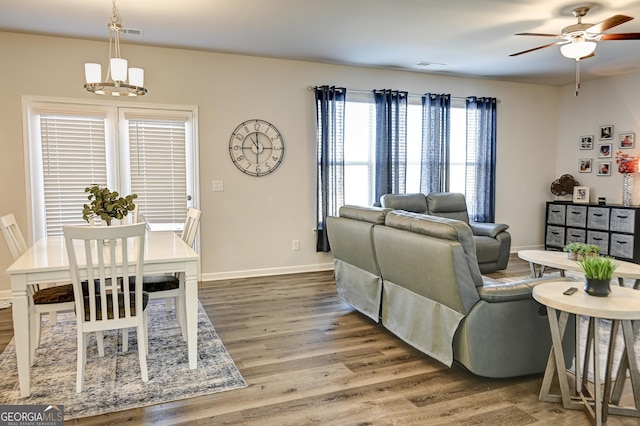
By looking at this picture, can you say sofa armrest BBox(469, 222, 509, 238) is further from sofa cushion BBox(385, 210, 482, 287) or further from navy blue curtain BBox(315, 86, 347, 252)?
sofa cushion BBox(385, 210, 482, 287)

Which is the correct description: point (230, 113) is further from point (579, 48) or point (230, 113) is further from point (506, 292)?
point (506, 292)

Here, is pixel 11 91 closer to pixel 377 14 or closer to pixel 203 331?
pixel 203 331

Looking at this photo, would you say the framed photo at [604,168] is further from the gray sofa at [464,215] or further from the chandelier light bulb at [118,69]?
the chandelier light bulb at [118,69]

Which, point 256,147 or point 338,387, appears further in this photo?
→ point 256,147

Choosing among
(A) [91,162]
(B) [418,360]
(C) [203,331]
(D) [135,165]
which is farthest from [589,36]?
(A) [91,162]

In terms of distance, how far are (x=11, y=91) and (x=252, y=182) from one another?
2.63 meters

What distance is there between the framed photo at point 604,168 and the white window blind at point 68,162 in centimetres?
684

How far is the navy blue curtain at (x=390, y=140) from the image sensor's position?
6.02 meters

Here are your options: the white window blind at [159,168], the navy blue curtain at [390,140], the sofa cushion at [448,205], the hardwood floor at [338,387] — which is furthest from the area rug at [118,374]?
the sofa cushion at [448,205]

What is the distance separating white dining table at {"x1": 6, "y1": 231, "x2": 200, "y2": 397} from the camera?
8.32 ft

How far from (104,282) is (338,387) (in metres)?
1.54

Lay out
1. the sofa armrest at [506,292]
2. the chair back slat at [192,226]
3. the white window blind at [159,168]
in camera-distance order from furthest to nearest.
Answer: the white window blind at [159,168]
the chair back slat at [192,226]
the sofa armrest at [506,292]

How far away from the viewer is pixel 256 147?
5504 mm

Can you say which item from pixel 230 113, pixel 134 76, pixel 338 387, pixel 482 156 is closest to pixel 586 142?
pixel 482 156
